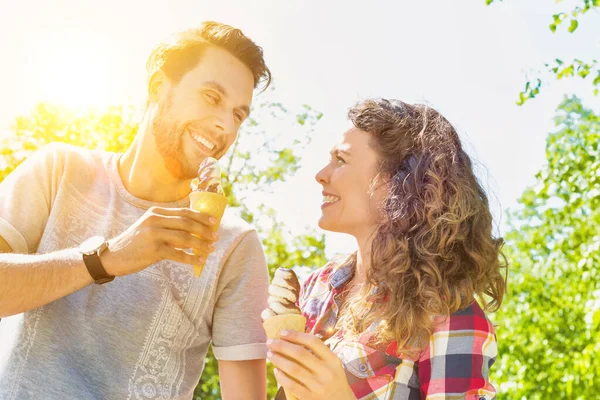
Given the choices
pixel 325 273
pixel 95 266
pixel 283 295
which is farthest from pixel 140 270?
pixel 325 273

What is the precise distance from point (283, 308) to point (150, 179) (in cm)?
126

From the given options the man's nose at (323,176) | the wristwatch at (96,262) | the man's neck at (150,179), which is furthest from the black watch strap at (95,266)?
the man's nose at (323,176)

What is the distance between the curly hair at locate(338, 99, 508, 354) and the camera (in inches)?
139

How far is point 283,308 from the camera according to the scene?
3.47 metres

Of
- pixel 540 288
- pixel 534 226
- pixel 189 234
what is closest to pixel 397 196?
pixel 189 234

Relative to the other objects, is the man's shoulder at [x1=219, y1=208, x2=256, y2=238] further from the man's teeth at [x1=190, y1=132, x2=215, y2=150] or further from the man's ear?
the man's ear

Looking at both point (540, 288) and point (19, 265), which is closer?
point (19, 265)

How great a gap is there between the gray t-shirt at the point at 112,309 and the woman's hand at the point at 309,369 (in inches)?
30.7

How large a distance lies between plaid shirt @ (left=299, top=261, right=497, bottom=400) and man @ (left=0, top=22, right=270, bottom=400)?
659 millimetres

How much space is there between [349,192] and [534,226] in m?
23.8

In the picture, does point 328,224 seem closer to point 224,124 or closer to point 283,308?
point 283,308

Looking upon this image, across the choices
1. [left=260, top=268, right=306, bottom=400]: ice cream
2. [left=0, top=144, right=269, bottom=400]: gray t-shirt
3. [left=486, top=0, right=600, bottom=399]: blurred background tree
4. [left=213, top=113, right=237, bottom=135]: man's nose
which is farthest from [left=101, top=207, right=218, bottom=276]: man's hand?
[left=486, top=0, right=600, bottom=399]: blurred background tree

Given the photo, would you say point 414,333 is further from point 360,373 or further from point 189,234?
point 189,234

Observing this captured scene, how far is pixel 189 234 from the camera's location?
3.13 m
